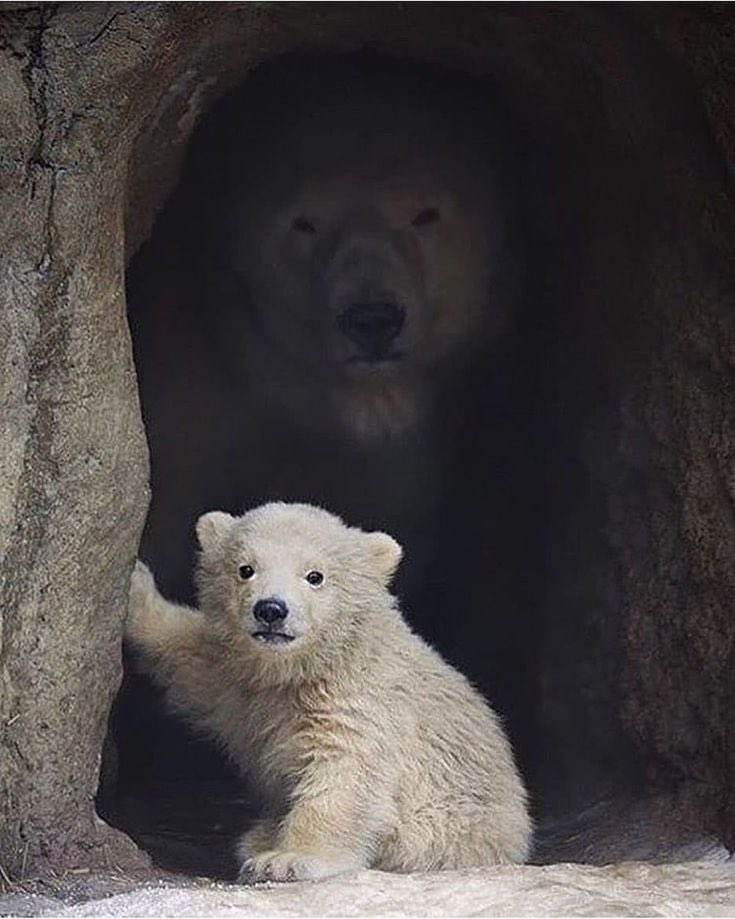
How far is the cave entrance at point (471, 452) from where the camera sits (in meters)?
4.20

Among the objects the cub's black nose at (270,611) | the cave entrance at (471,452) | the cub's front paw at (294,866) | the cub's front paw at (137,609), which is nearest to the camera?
the cub's front paw at (294,866)

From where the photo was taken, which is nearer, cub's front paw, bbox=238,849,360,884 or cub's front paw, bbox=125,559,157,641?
cub's front paw, bbox=238,849,360,884

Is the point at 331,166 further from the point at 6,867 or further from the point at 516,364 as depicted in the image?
the point at 6,867

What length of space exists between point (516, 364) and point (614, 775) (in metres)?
1.26

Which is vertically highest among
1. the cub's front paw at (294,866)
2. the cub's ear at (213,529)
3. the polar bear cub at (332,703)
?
the cub's ear at (213,529)

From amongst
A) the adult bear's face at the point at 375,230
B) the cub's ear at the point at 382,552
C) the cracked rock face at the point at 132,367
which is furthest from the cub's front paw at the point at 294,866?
the adult bear's face at the point at 375,230

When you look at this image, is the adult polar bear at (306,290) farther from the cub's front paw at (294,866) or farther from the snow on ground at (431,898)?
the snow on ground at (431,898)

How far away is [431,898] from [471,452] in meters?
2.31

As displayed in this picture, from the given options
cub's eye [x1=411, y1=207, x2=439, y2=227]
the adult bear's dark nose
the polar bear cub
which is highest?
cub's eye [x1=411, y1=207, x2=439, y2=227]

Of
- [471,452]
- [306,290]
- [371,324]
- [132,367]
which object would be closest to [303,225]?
[306,290]

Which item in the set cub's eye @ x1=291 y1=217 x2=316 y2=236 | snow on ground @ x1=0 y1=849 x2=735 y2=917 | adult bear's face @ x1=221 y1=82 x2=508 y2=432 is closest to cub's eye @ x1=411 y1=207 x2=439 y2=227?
adult bear's face @ x1=221 y1=82 x2=508 y2=432

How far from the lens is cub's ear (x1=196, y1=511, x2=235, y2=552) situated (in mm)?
3377

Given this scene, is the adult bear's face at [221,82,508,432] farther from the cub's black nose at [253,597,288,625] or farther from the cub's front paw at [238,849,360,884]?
the cub's front paw at [238,849,360,884]

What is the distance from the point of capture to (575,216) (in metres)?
4.37
